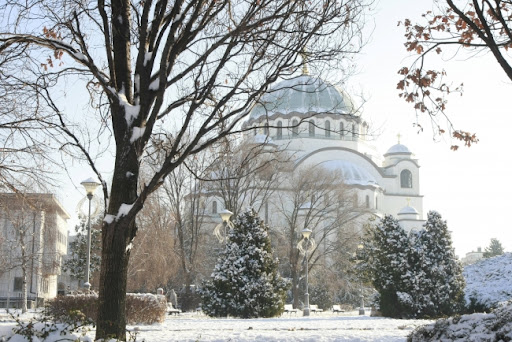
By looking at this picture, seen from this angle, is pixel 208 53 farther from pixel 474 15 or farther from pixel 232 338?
pixel 232 338

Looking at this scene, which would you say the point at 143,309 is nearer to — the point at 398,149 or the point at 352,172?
the point at 352,172

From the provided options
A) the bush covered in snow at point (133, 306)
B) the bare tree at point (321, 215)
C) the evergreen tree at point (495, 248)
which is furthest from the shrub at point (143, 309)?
the evergreen tree at point (495, 248)

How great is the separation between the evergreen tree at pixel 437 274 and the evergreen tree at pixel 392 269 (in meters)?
0.42

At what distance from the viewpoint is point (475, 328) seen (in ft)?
21.1

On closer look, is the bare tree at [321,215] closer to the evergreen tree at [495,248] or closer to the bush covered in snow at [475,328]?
the evergreen tree at [495,248]

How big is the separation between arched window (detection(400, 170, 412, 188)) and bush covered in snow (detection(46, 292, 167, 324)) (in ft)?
201

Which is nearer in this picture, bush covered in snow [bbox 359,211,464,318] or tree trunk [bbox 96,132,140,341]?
tree trunk [bbox 96,132,140,341]

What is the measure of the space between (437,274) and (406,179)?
172ft

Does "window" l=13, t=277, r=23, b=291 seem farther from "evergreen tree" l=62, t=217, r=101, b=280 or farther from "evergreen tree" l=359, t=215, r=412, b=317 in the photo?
"evergreen tree" l=359, t=215, r=412, b=317

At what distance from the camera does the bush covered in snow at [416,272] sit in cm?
2345

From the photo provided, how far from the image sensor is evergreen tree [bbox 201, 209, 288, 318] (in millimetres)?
22031

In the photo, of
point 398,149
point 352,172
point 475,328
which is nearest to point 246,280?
point 475,328

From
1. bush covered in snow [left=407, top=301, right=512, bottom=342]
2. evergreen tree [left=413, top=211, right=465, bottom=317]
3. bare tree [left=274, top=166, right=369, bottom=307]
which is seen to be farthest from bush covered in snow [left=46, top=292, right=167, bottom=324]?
bare tree [left=274, top=166, right=369, bottom=307]

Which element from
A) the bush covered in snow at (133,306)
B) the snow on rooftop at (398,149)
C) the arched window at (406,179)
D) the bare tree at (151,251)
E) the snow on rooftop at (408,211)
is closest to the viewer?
the bush covered in snow at (133,306)
